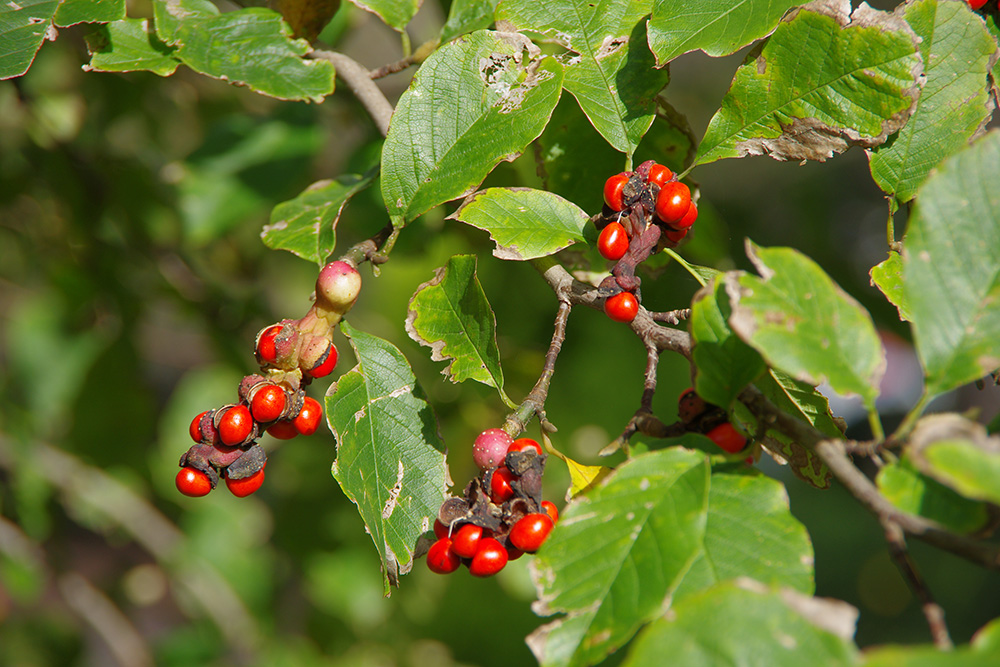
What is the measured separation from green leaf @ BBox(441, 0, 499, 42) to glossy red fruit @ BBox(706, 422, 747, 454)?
62 cm

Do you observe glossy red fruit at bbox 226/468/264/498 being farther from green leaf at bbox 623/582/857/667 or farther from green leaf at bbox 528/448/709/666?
green leaf at bbox 623/582/857/667

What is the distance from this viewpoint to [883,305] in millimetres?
1518

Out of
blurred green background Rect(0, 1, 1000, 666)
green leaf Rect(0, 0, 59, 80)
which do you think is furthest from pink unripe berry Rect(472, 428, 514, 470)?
blurred green background Rect(0, 1, 1000, 666)

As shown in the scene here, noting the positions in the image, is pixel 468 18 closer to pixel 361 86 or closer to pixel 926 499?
pixel 361 86

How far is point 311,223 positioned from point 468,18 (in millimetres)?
354

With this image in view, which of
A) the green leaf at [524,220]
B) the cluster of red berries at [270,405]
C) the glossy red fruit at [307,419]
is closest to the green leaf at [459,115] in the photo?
the green leaf at [524,220]

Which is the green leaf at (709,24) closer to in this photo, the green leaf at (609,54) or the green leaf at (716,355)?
the green leaf at (609,54)

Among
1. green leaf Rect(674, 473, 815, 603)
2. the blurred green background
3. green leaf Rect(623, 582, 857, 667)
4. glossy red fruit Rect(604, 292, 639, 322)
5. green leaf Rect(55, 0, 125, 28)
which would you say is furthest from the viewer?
the blurred green background

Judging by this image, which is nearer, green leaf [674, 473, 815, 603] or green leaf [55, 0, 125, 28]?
green leaf [674, 473, 815, 603]

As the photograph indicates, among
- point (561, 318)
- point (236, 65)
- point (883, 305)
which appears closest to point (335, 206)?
point (236, 65)

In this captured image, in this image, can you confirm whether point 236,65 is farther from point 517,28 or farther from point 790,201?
point 790,201

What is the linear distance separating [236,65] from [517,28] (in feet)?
1.17

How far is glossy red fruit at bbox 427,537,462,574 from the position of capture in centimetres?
69

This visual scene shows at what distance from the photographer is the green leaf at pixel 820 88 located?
755mm
